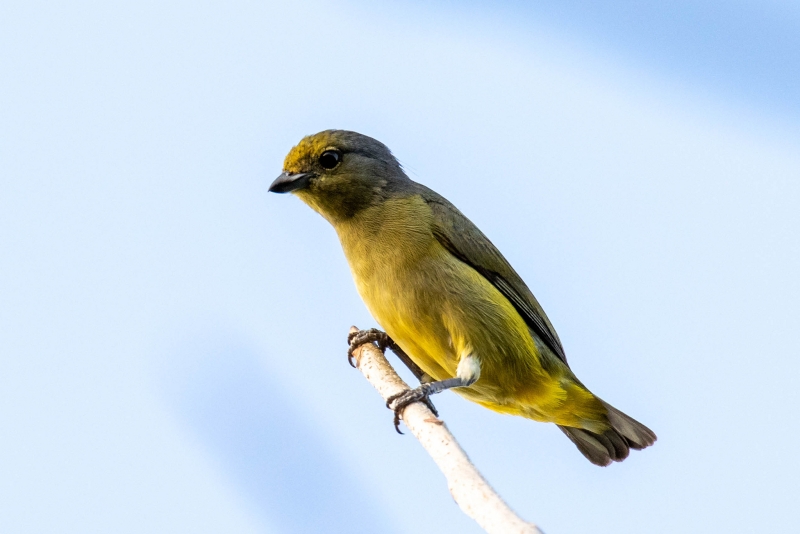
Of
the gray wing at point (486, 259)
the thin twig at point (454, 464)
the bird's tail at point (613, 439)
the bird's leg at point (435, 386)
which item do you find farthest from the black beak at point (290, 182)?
the bird's tail at point (613, 439)

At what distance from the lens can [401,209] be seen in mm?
5664

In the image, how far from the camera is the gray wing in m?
5.67

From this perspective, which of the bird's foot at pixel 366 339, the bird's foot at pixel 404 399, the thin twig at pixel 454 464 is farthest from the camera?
A: the bird's foot at pixel 366 339

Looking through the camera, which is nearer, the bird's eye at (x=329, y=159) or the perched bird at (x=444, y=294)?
the perched bird at (x=444, y=294)

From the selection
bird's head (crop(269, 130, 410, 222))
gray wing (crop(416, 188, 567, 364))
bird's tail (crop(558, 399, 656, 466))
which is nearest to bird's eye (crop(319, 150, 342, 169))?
bird's head (crop(269, 130, 410, 222))

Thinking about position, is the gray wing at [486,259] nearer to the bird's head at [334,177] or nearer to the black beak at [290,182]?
the bird's head at [334,177]

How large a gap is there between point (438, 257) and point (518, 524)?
303 centimetres

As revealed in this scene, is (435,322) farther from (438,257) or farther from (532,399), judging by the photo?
(532,399)

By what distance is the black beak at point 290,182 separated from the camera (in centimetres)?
566

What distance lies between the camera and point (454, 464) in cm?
329

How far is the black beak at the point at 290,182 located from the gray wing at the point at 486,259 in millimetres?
753

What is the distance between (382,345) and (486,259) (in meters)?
0.84

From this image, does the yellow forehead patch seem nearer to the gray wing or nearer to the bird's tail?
the gray wing

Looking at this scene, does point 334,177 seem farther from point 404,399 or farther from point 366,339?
point 404,399
